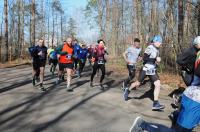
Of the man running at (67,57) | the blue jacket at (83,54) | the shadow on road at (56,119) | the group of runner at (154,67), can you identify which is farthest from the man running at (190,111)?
the blue jacket at (83,54)

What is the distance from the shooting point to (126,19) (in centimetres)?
5972

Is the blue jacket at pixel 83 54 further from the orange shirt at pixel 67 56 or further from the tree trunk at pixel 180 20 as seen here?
the orange shirt at pixel 67 56

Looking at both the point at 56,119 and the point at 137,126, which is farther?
the point at 56,119

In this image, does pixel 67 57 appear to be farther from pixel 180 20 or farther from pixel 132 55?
pixel 180 20

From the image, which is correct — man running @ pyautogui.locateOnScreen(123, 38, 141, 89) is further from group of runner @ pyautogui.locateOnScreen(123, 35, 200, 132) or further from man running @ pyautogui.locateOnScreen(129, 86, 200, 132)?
man running @ pyautogui.locateOnScreen(129, 86, 200, 132)

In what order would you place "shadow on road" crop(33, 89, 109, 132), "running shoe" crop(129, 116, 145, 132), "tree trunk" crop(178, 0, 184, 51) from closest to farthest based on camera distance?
"running shoe" crop(129, 116, 145, 132) → "shadow on road" crop(33, 89, 109, 132) → "tree trunk" crop(178, 0, 184, 51)

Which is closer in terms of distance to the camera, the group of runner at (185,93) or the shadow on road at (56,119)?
the group of runner at (185,93)

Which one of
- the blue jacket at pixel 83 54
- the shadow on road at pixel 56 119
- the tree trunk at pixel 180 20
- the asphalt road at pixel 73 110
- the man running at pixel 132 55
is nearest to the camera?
the shadow on road at pixel 56 119

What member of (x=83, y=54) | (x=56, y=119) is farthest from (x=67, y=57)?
(x=83, y=54)

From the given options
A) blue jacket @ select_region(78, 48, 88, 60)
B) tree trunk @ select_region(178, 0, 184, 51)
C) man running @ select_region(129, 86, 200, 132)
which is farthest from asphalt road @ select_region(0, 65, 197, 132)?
blue jacket @ select_region(78, 48, 88, 60)

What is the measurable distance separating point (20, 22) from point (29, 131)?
4911 cm

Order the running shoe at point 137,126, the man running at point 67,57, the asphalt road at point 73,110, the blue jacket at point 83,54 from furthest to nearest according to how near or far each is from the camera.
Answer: the blue jacket at point 83,54 → the man running at point 67,57 → the asphalt road at point 73,110 → the running shoe at point 137,126

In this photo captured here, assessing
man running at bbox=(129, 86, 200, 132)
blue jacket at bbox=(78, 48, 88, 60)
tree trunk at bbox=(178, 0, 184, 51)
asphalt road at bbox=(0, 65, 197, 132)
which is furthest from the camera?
blue jacket at bbox=(78, 48, 88, 60)

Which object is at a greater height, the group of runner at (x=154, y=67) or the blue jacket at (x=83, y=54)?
the blue jacket at (x=83, y=54)
